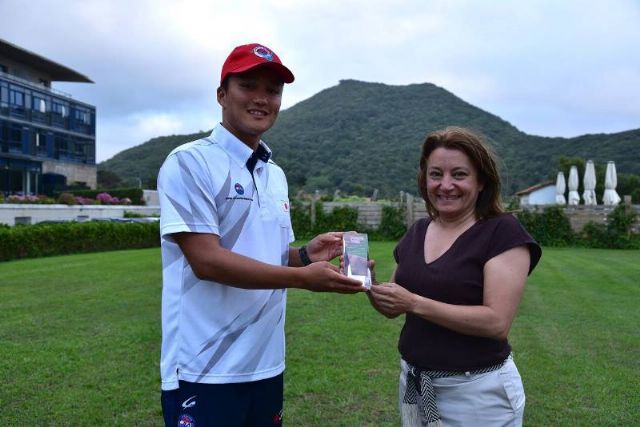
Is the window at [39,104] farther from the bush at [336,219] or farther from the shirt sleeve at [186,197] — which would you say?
the shirt sleeve at [186,197]

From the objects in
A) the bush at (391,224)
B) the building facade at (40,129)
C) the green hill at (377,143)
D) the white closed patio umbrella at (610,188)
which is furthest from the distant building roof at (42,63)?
the white closed patio umbrella at (610,188)

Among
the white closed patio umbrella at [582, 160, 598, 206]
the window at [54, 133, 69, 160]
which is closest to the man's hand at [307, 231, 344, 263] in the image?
the white closed patio umbrella at [582, 160, 598, 206]

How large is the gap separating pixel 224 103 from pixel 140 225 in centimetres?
1799

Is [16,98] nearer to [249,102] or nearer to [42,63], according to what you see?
[42,63]

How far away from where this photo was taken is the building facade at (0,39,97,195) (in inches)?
1607

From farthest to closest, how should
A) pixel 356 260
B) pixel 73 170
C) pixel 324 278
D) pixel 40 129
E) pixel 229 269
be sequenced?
1. pixel 73 170
2. pixel 40 129
3. pixel 356 260
4. pixel 324 278
5. pixel 229 269

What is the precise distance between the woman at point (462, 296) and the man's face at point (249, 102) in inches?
26.7

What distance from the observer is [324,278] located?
201cm

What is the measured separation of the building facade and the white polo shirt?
1535 inches

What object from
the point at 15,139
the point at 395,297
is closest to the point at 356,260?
the point at 395,297

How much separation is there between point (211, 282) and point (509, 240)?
1.12m

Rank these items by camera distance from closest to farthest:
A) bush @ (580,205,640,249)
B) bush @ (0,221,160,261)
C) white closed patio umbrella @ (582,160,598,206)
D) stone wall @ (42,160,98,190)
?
bush @ (0,221,160,261), bush @ (580,205,640,249), white closed patio umbrella @ (582,160,598,206), stone wall @ (42,160,98,190)

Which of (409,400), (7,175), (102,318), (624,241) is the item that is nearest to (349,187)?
(7,175)

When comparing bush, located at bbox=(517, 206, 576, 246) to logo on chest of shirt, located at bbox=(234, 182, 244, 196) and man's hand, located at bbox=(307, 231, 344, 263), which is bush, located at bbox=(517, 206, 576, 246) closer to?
man's hand, located at bbox=(307, 231, 344, 263)
